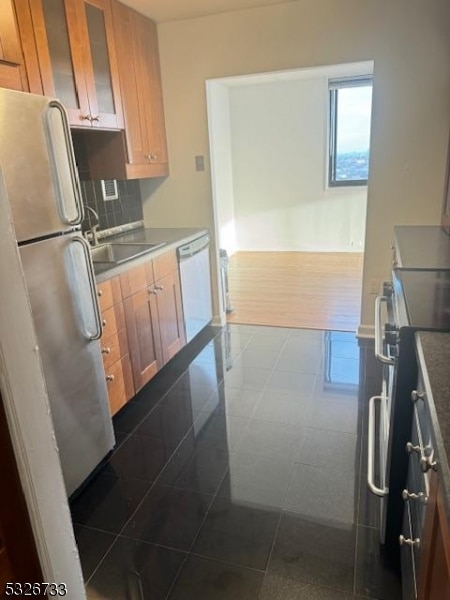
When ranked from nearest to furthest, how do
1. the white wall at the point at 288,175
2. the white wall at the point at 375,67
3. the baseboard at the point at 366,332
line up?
the white wall at the point at 375,67, the baseboard at the point at 366,332, the white wall at the point at 288,175

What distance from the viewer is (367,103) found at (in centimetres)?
576

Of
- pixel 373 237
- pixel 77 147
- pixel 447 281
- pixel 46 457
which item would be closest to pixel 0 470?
pixel 46 457

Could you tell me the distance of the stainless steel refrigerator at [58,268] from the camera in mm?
1486

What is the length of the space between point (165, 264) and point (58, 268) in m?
1.22

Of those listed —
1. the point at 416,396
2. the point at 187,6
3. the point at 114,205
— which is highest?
the point at 187,6

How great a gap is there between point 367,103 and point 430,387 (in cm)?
580

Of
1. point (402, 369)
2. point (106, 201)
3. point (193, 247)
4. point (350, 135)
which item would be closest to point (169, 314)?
point (193, 247)

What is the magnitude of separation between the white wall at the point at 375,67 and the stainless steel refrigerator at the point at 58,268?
1.89 meters

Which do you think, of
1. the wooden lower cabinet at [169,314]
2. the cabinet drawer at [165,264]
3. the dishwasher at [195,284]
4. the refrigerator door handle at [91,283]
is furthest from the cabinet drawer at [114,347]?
the dishwasher at [195,284]

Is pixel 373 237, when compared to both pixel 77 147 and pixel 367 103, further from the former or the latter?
pixel 367 103

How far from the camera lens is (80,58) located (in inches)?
92.8

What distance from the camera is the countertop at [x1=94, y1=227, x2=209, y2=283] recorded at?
7.39 ft

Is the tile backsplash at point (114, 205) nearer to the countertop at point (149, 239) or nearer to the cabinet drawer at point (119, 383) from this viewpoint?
the countertop at point (149, 239)

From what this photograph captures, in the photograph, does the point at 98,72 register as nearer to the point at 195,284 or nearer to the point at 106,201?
the point at 106,201
